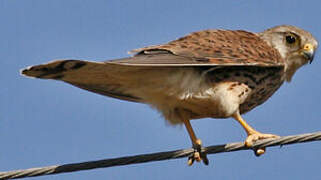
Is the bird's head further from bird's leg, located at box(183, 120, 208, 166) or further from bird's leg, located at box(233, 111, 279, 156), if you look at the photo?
bird's leg, located at box(183, 120, 208, 166)

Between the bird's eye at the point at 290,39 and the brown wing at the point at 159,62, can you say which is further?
the bird's eye at the point at 290,39

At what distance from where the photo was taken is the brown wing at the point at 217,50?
5.22 metres

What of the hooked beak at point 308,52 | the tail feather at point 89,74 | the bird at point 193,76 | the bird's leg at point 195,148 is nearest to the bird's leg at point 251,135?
the bird at point 193,76

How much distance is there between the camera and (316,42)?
6.51m

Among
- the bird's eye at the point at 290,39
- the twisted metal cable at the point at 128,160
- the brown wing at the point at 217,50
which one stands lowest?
the twisted metal cable at the point at 128,160

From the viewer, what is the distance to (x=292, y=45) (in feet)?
21.0

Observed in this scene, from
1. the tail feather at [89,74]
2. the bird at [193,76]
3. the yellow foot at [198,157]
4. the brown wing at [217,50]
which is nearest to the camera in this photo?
the tail feather at [89,74]

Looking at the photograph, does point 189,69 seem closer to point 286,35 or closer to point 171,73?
point 171,73

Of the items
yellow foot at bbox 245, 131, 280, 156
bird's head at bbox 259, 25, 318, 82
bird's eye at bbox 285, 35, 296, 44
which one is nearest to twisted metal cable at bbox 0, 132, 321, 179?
yellow foot at bbox 245, 131, 280, 156

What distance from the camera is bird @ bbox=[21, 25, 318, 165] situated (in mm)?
4957

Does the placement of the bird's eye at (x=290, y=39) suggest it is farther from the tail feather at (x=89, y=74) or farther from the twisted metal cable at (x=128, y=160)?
the twisted metal cable at (x=128, y=160)

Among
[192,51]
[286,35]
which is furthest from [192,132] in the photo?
[286,35]

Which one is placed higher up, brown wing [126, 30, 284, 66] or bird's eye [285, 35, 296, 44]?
brown wing [126, 30, 284, 66]

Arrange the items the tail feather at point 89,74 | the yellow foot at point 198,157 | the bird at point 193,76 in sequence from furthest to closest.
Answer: the yellow foot at point 198,157 → the bird at point 193,76 → the tail feather at point 89,74
